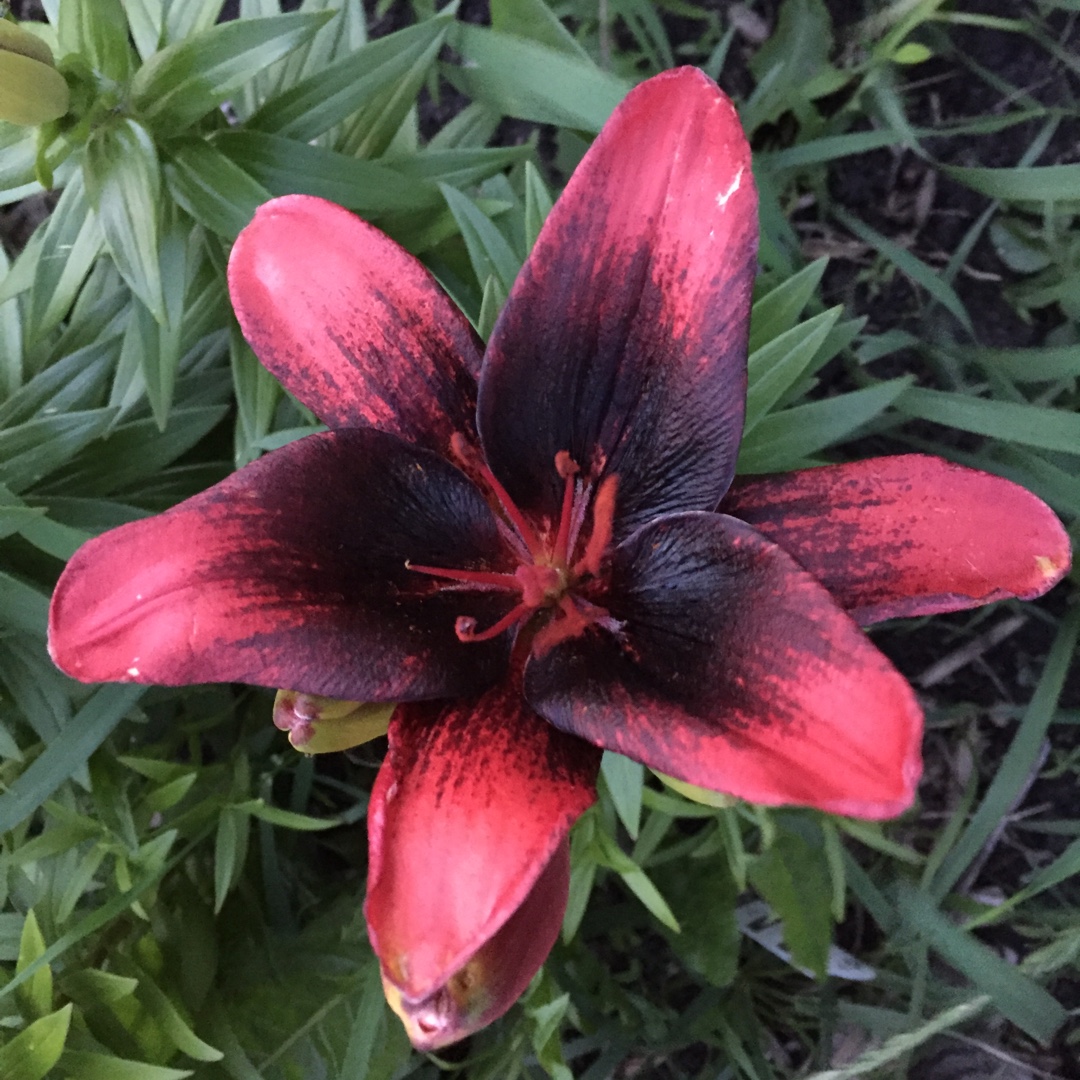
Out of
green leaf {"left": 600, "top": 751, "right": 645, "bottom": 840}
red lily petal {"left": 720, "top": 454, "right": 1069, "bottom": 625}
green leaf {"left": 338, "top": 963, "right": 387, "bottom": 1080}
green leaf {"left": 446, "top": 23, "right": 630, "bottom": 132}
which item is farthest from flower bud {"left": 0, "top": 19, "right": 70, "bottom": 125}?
green leaf {"left": 338, "top": 963, "right": 387, "bottom": 1080}

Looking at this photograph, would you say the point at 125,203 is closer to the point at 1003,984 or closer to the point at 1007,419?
the point at 1007,419

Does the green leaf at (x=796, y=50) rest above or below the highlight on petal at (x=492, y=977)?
above

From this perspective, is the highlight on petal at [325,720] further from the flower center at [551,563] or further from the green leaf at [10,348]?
A: the green leaf at [10,348]

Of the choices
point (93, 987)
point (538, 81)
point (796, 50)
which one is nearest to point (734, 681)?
point (538, 81)

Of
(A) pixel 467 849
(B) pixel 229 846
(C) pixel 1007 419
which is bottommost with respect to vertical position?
(B) pixel 229 846

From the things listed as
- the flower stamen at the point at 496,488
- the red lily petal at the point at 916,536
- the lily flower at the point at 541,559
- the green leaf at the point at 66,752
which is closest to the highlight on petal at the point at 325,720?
the lily flower at the point at 541,559

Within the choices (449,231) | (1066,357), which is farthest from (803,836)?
(449,231)
